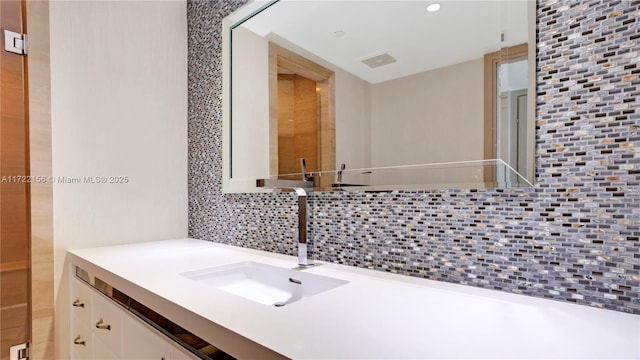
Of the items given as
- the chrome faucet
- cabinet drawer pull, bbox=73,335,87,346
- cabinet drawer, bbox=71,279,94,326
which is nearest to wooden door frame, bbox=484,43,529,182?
the chrome faucet

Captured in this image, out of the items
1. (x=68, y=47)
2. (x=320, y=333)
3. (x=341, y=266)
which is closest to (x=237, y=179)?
(x=341, y=266)

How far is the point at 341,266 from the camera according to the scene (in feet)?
3.75

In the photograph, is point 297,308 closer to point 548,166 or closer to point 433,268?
point 433,268

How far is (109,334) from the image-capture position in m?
1.12

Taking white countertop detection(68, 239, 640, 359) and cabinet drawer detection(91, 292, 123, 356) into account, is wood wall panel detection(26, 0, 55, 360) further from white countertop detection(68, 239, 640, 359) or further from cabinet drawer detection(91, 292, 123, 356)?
white countertop detection(68, 239, 640, 359)

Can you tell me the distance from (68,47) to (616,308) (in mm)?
2138

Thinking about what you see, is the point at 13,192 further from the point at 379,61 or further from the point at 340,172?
the point at 379,61

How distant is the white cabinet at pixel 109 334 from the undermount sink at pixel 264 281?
22cm

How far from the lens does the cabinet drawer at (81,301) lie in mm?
1293

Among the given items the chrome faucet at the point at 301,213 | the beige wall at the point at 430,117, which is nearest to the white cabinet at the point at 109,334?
the chrome faucet at the point at 301,213

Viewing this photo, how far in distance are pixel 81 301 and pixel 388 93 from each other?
1448mm

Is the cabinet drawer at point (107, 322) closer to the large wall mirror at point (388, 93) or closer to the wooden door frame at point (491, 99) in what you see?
the large wall mirror at point (388, 93)

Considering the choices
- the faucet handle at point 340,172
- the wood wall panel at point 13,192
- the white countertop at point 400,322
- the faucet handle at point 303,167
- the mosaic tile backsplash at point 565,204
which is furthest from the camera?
the wood wall panel at point 13,192

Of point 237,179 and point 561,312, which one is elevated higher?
point 237,179
